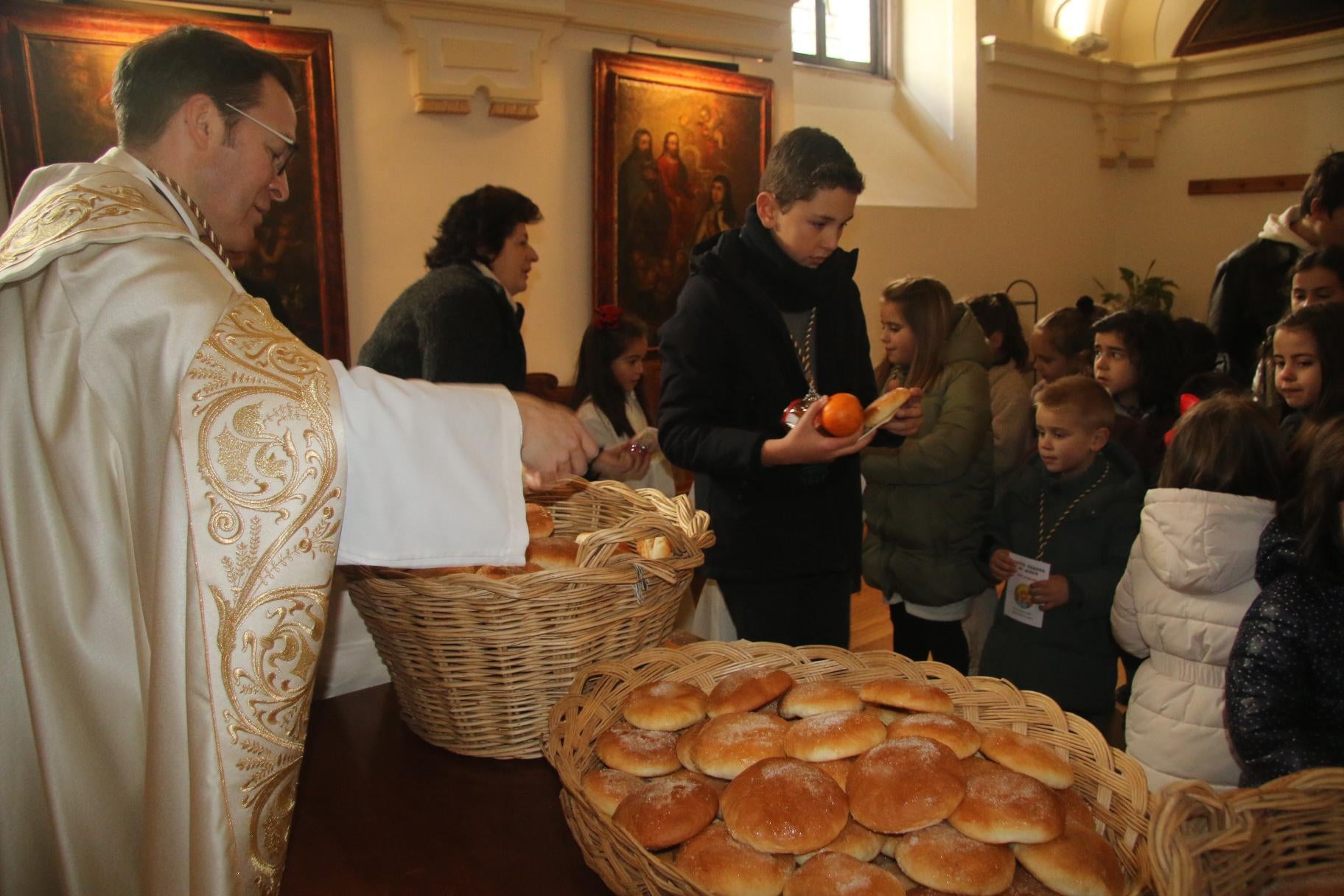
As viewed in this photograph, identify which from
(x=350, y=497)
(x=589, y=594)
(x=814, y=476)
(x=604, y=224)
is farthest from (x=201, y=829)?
(x=604, y=224)

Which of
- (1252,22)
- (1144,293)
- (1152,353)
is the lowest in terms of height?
(1152,353)

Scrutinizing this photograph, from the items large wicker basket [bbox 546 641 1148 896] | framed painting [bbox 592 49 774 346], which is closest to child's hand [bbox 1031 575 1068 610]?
large wicker basket [bbox 546 641 1148 896]

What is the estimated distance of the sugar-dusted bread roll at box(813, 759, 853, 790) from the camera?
1230 mm

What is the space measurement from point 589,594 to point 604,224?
4.86 m

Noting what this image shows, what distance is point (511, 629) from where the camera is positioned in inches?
56.3

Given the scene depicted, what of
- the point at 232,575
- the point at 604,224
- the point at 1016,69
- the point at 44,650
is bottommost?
the point at 44,650

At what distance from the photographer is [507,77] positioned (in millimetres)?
Result: 5426

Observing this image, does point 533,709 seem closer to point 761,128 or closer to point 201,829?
point 201,829

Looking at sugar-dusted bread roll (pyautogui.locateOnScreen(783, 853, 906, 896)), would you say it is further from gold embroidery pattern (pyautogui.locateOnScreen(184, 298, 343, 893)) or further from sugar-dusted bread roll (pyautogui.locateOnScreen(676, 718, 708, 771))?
gold embroidery pattern (pyautogui.locateOnScreen(184, 298, 343, 893))

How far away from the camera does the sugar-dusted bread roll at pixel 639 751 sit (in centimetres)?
128

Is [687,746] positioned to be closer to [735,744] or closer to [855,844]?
[735,744]

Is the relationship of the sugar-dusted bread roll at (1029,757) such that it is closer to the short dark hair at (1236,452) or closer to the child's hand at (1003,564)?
the short dark hair at (1236,452)

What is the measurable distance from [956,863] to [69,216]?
141 cm

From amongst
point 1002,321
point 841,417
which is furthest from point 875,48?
point 841,417
